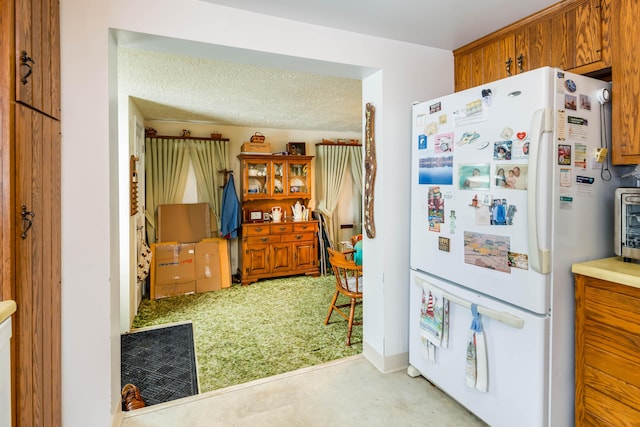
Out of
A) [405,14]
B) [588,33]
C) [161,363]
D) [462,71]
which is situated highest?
[405,14]

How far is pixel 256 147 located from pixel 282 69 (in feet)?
7.98

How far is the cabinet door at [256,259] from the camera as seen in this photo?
480 centimetres

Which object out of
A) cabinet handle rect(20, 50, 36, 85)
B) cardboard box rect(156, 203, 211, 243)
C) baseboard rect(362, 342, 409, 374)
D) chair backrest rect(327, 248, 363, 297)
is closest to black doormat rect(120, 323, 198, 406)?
baseboard rect(362, 342, 409, 374)

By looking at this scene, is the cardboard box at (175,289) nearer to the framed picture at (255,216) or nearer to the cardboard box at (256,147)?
the framed picture at (255,216)

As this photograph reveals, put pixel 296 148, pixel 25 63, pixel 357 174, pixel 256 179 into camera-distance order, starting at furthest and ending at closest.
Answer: pixel 357 174
pixel 296 148
pixel 256 179
pixel 25 63

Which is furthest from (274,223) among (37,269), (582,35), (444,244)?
(582,35)

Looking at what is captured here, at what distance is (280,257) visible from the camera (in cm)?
500

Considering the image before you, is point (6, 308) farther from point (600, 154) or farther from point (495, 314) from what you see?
point (600, 154)

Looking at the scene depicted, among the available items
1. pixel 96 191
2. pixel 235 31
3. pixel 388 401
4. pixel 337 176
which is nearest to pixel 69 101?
pixel 96 191

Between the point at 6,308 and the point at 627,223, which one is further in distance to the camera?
the point at 627,223

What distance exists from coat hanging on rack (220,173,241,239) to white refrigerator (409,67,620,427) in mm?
3558

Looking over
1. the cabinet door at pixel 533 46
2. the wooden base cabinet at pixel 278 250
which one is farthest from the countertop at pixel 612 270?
the wooden base cabinet at pixel 278 250

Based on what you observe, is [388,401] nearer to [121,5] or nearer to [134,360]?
[134,360]

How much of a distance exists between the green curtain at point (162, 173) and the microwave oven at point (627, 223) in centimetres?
476
